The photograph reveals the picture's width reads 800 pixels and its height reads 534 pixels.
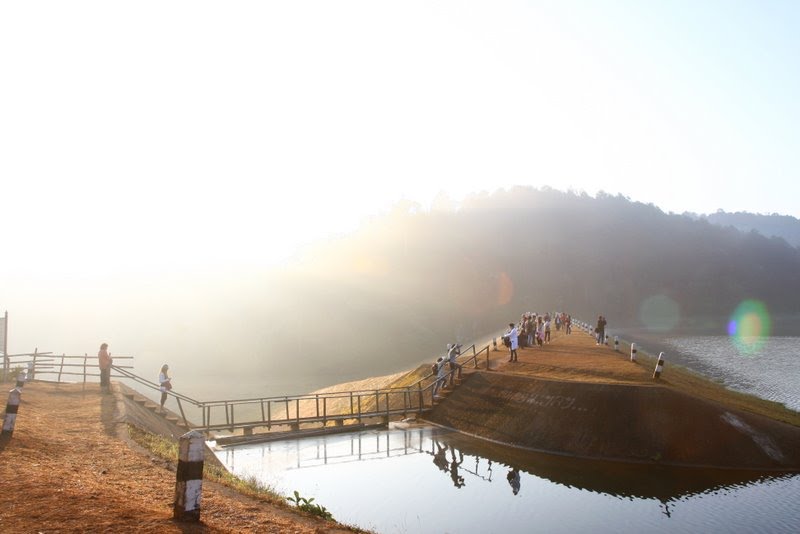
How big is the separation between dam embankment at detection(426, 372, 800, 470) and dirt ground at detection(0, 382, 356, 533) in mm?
17514

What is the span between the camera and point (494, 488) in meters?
22.4

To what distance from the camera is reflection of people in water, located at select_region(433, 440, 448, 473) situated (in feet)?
83.9

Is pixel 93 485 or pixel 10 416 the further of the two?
pixel 10 416

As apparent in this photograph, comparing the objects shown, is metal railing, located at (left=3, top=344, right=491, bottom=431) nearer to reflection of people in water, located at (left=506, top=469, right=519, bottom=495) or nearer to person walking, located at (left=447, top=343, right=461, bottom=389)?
person walking, located at (left=447, top=343, right=461, bottom=389)

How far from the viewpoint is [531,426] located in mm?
28094

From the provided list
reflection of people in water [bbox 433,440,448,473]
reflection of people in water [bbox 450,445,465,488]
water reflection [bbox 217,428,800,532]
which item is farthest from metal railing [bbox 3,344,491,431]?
reflection of people in water [bbox 450,445,465,488]

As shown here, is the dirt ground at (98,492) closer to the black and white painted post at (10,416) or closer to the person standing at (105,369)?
the black and white painted post at (10,416)

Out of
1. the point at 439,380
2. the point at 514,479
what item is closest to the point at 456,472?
the point at 514,479

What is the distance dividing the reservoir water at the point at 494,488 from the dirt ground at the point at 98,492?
6488 mm

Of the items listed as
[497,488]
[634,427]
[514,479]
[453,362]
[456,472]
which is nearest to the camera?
[497,488]

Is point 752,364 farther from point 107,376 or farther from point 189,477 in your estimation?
point 189,477

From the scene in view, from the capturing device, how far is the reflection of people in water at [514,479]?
22.2 metres

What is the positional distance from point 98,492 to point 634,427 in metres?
21.6

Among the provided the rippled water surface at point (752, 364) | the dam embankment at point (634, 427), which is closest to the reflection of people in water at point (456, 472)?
the dam embankment at point (634, 427)
